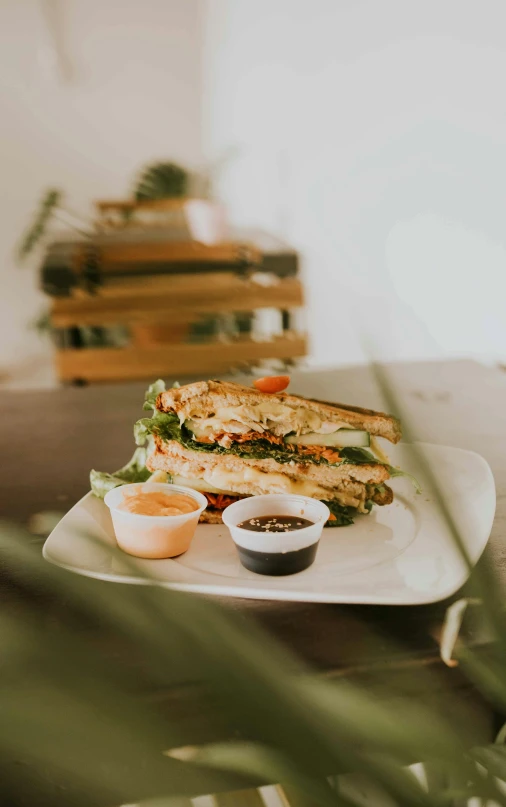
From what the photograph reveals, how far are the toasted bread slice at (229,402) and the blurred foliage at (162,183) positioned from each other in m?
5.73

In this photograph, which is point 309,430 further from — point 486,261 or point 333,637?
point 486,261

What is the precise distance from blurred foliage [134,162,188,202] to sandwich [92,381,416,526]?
226 inches

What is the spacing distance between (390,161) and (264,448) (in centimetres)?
200

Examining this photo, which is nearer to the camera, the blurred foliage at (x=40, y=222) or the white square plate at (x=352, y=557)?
the white square plate at (x=352, y=557)

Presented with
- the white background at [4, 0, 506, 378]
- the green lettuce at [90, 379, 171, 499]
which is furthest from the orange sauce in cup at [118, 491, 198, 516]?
the white background at [4, 0, 506, 378]

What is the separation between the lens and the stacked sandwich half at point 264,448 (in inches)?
39.7

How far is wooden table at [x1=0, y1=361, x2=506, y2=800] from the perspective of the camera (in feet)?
2.22

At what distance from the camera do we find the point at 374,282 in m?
3.01

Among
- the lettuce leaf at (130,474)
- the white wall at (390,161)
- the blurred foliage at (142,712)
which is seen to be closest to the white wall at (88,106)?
the white wall at (390,161)

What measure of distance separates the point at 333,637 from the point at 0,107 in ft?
23.5

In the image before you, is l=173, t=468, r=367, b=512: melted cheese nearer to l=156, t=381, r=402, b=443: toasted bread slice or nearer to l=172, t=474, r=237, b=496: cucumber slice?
l=172, t=474, r=237, b=496: cucumber slice

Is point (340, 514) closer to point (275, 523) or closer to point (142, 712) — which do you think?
point (275, 523)

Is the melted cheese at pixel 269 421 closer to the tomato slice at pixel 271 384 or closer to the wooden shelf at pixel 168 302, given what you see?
the tomato slice at pixel 271 384

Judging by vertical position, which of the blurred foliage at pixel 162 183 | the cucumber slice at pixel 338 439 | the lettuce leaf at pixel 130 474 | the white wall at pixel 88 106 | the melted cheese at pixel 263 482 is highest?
the white wall at pixel 88 106
